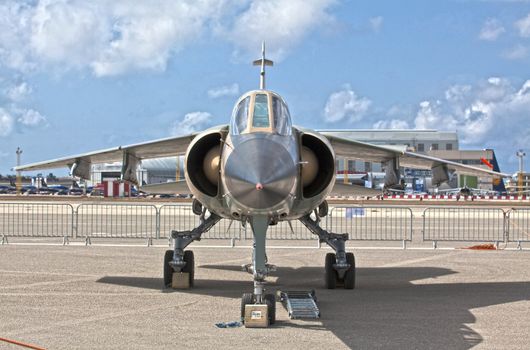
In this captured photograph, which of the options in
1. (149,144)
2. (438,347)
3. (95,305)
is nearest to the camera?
(438,347)

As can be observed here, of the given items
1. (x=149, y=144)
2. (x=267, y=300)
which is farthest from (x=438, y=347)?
(x=149, y=144)

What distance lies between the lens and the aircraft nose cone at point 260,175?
772cm

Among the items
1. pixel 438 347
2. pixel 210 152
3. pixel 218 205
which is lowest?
pixel 438 347

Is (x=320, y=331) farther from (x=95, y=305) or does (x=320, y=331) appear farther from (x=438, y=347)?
(x=95, y=305)

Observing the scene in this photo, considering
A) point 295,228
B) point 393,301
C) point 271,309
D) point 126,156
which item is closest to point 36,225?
point 295,228

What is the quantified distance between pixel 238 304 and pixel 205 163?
1981 mm

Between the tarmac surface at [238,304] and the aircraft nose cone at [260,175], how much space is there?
1.47 m

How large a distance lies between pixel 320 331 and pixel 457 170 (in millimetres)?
7200

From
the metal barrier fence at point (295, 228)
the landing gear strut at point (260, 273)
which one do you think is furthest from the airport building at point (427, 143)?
the landing gear strut at point (260, 273)

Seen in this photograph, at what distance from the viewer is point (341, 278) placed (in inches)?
449

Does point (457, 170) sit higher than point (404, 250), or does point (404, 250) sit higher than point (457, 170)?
point (457, 170)

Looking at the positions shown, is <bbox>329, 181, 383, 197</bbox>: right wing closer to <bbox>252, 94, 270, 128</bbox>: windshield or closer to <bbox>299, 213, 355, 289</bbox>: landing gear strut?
<bbox>299, 213, 355, 289</bbox>: landing gear strut

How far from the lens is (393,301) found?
33.0ft

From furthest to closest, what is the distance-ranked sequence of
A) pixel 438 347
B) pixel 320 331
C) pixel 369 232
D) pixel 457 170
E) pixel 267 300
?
pixel 369 232, pixel 457 170, pixel 267 300, pixel 320 331, pixel 438 347
